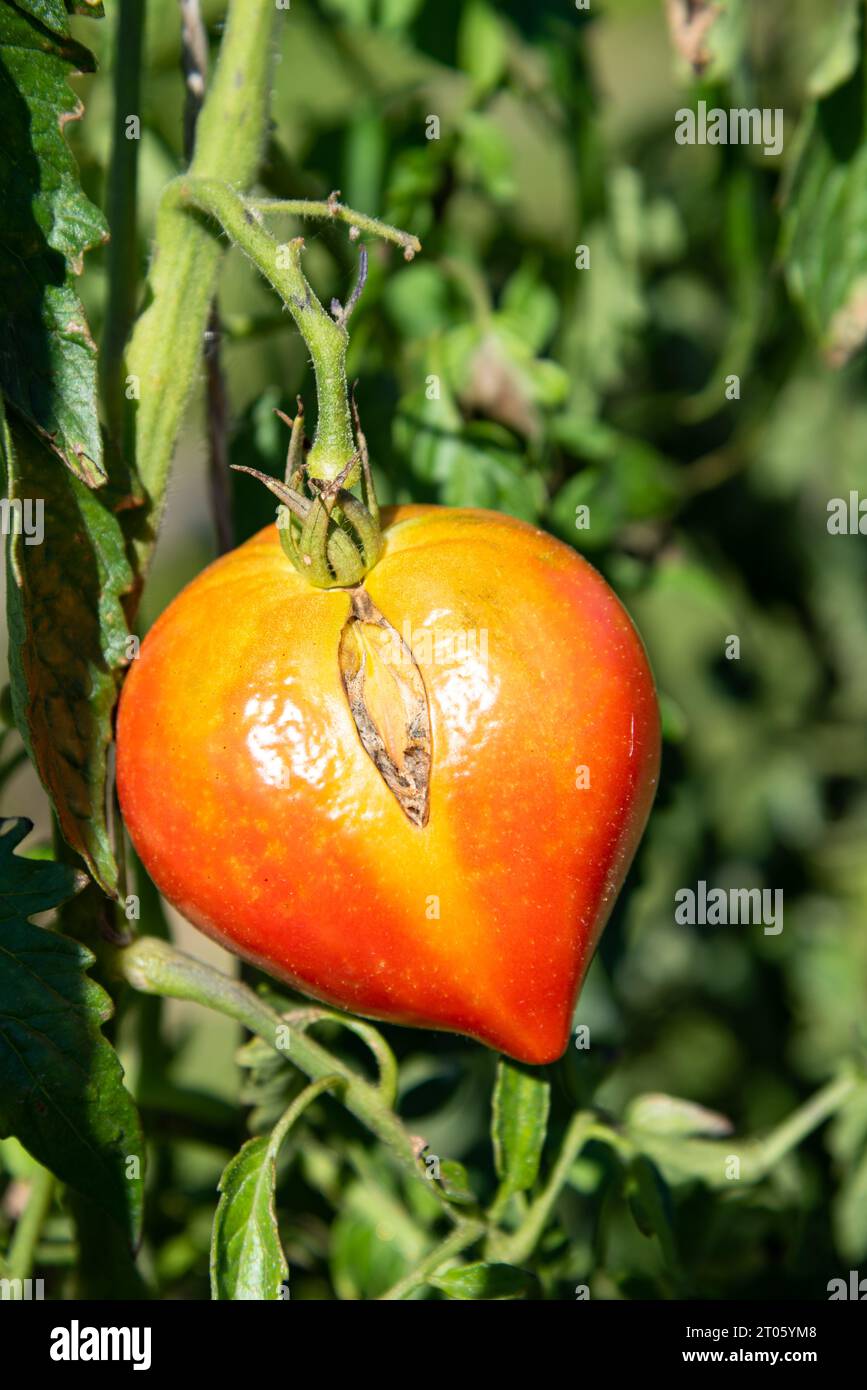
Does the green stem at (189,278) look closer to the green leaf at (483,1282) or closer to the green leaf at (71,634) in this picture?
the green leaf at (71,634)

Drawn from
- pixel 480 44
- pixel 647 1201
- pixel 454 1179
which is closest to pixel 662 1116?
pixel 647 1201

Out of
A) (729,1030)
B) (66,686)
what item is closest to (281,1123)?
(66,686)

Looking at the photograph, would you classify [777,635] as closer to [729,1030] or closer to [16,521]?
[729,1030]

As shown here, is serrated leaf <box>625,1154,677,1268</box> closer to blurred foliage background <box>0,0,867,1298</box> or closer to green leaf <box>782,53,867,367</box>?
blurred foliage background <box>0,0,867,1298</box>

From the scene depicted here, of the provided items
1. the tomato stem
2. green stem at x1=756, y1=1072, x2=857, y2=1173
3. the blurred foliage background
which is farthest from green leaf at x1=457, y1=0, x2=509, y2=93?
green stem at x1=756, y1=1072, x2=857, y2=1173

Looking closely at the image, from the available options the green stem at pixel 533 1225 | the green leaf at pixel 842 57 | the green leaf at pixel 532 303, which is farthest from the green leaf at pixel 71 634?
the green leaf at pixel 842 57

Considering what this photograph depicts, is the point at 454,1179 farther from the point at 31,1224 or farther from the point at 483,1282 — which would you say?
the point at 31,1224
